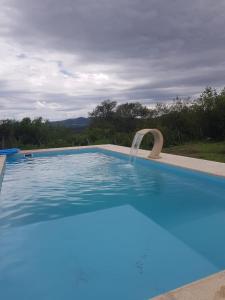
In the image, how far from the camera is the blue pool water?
257 centimetres

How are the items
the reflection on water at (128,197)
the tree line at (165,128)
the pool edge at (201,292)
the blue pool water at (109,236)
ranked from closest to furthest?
the pool edge at (201,292), the blue pool water at (109,236), the reflection on water at (128,197), the tree line at (165,128)

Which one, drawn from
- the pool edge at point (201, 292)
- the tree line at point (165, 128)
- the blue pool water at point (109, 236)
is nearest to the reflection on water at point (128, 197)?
the blue pool water at point (109, 236)

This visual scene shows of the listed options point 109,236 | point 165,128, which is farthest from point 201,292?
point 165,128

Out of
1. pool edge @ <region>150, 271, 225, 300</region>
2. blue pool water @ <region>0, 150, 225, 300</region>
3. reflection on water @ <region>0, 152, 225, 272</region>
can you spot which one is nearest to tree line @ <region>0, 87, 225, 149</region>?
reflection on water @ <region>0, 152, 225, 272</region>

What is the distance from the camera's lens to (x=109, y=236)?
141 inches

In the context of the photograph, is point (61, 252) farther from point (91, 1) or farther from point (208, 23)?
point (208, 23)

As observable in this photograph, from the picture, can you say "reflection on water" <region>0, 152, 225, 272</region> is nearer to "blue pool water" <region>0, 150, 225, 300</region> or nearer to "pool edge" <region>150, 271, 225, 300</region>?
"blue pool water" <region>0, 150, 225, 300</region>

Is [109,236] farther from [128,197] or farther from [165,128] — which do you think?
[165,128]

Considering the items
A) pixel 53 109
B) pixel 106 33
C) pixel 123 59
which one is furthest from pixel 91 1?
pixel 53 109

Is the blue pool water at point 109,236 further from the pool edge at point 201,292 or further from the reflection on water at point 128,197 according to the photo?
the pool edge at point 201,292

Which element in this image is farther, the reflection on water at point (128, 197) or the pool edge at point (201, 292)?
the reflection on water at point (128, 197)

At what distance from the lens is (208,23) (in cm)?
778

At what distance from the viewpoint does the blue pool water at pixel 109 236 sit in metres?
2.57

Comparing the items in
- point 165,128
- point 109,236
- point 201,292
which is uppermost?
point 165,128
